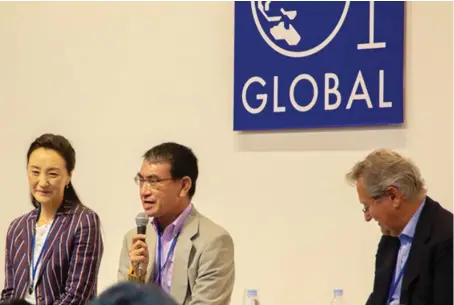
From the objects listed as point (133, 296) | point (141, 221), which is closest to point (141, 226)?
point (141, 221)

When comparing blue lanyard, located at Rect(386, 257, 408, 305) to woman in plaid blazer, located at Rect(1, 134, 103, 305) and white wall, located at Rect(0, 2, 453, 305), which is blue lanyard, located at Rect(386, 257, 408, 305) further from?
woman in plaid blazer, located at Rect(1, 134, 103, 305)

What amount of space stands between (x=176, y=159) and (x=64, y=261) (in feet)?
2.37

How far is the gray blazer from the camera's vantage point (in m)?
3.84

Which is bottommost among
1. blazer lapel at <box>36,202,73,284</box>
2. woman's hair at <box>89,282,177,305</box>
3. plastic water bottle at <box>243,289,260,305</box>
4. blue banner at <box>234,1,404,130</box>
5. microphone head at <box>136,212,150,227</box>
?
plastic water bottle at <box>243,289,260,305</box>

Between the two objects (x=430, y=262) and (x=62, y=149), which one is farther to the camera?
(x=62, y=149)

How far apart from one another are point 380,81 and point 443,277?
153 cm

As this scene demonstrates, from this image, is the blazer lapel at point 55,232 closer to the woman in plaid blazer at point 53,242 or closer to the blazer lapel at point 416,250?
the woman in plaid blazer at point 53,242

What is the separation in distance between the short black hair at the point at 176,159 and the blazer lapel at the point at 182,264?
0.77 feet

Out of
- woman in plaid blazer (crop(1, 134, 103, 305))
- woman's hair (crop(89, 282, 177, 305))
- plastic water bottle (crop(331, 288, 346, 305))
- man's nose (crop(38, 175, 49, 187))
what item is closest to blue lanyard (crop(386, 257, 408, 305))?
plastic water bottle (crop(331, 288, 346, 305))

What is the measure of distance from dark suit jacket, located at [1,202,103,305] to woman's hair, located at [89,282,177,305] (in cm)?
238

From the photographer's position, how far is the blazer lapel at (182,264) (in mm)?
3885

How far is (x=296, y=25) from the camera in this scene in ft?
15.9

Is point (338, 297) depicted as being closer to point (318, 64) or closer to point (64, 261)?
point (318, 64)

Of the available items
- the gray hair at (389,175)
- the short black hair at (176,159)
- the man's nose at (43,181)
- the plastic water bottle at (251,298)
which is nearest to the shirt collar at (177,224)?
the short black hair at (176,159)
